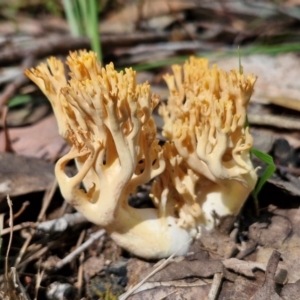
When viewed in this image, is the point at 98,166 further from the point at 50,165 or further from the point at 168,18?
the point at 168,18

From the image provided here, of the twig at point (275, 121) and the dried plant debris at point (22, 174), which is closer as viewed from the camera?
the dried plant debris at point (22, 174)

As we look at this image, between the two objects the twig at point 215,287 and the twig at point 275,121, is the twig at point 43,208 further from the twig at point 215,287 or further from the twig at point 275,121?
the twig at point 275,121

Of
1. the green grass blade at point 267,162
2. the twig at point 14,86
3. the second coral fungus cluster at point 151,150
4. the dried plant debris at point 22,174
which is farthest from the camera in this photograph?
the twig at point 14,86

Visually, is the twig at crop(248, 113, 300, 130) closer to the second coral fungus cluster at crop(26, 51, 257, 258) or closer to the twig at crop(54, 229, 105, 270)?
the second coral fungus cluster at crop(26, 51, 257, 258)

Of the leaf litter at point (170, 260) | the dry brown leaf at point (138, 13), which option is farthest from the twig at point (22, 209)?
the dry brown leaf at point (138, 13)

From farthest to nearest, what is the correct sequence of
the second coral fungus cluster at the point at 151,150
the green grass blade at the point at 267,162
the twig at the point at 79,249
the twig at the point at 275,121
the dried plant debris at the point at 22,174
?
the twig at the point at 275,121 < the dried plant debris at the point at 22,174 < the twig at the point at 79,249 < the green grass blade at the point at 267,162 < the second coral fungus cluster at the point at 151,150

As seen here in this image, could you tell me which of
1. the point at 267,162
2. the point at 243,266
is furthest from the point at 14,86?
the point at 243,266
